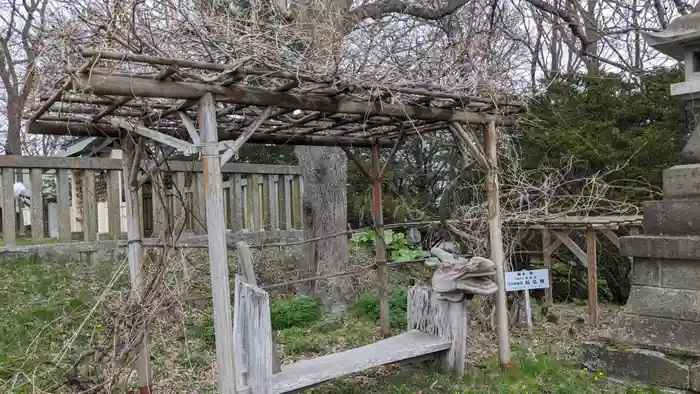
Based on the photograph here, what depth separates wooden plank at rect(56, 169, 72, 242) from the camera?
7668 millimetres

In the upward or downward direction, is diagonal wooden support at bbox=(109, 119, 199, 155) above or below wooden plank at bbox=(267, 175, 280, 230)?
above

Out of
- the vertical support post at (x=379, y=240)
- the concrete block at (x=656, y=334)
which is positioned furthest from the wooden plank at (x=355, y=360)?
the concrete block at (x=656, y=334)

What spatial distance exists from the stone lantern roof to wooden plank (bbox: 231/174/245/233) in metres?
6.48

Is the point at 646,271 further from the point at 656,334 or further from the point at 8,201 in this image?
the point at 8,201

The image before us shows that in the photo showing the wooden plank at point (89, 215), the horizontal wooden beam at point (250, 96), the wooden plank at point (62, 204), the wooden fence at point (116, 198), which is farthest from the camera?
the wooden plank at point (89, 215)

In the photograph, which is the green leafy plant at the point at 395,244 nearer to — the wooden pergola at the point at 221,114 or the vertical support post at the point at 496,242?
the wooden pergola at the point at 221,114

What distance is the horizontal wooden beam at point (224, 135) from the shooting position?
14.7 feet

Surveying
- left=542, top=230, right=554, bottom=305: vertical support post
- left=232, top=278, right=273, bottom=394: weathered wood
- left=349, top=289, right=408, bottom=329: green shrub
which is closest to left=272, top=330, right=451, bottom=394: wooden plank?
left=232, top=278, right=273, bottom=394: weathered wood

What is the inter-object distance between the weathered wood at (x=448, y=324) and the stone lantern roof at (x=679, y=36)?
2975 mm

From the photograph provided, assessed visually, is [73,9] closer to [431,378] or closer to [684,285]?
[431,378]

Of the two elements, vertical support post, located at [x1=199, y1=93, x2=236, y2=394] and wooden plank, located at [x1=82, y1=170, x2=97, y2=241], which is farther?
wooden plank, located at [x1=82, y1=170, x2=97, y2=241]

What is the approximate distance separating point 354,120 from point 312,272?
3.57 m

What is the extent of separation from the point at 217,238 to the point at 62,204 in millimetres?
4937

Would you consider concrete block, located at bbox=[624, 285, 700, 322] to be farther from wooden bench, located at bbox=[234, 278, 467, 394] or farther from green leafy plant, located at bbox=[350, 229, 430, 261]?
green leafy plant, located at bbox=[350, 229, 430, 261]
